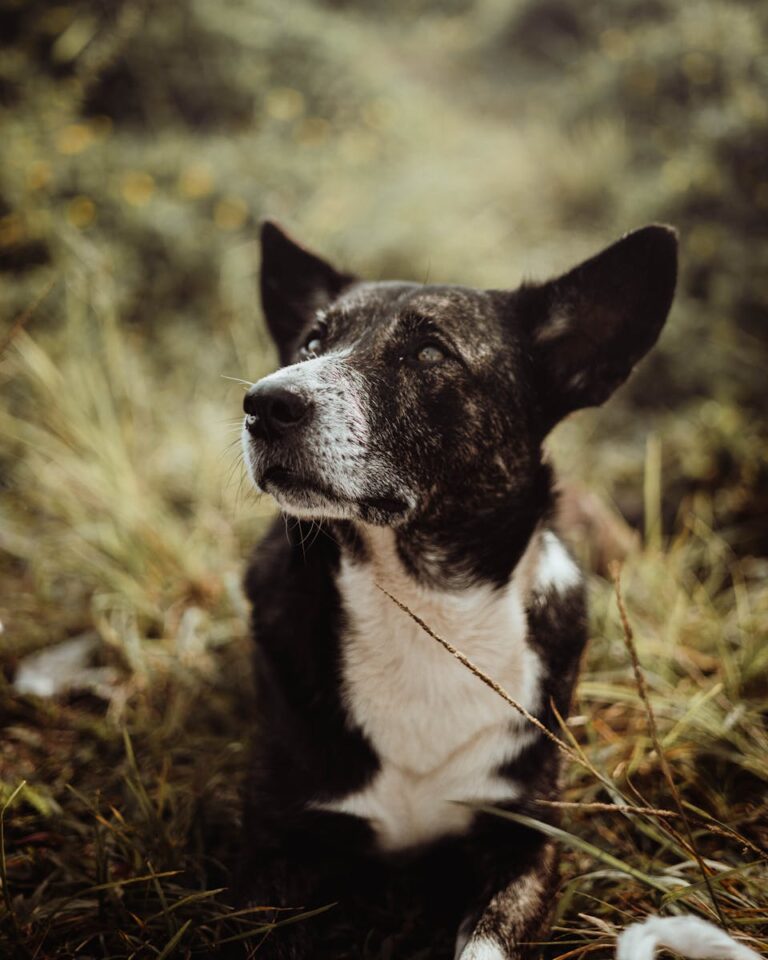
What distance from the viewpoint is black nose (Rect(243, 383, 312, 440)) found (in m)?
1.55

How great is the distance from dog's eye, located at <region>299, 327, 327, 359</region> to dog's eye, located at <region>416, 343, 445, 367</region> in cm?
31

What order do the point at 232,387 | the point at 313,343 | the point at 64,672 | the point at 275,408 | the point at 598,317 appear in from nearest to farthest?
the point at 275,408
the point at 598,317
the point at 313,343
the point at 64,672
the point at 232,387

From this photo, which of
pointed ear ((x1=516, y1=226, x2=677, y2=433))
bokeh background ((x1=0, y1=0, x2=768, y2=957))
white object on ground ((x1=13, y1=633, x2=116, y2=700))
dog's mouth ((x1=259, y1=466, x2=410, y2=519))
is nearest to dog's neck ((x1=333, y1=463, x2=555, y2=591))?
dog's mouth ((x1=259, y1=466, x2=410, y2=519))

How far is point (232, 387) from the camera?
13.1 ft

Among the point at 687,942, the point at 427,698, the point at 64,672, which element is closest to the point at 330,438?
the point at 427,698

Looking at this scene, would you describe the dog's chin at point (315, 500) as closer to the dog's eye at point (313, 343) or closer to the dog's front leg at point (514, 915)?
the dog's eye at point (313, 343)

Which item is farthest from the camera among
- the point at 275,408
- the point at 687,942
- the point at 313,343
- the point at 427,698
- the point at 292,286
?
the point at 292,286

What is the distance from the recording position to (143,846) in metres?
1.83

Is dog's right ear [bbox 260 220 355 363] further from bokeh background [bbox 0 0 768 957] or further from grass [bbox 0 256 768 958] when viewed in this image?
grass [bbox 0 256 768 958]

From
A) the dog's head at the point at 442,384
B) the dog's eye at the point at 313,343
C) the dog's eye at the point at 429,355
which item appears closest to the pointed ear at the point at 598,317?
the dog's head at the point at 442,384

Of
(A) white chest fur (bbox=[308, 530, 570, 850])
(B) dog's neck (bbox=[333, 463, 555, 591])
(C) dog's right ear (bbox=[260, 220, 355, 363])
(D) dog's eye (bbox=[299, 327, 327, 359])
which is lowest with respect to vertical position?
(A) white chest fur (bbox=[308, 530, 570, 850])

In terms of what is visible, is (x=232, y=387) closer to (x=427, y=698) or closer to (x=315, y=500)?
(x=315, y=500)

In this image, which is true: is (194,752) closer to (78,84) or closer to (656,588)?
(656,588)

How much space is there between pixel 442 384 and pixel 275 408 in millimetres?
437
